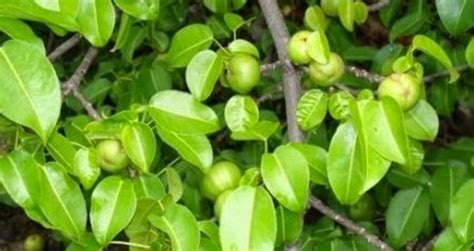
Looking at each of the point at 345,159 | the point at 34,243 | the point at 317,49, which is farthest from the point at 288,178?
the point at 34,243

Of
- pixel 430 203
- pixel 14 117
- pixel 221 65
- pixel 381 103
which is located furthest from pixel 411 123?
pixel 14 117

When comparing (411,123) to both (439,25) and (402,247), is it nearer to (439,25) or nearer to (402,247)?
(402,247)

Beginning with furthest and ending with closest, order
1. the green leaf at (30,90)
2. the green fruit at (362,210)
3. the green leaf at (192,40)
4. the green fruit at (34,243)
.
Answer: the green fruit at (34,243) → the green fruit at (362,210) → the green leaf at (192,40) → the green leaf at (30,90)

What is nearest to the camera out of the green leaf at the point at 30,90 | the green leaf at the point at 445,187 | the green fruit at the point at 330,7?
the green leaf at the point at 30,90

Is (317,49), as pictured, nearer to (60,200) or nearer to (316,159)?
(316,159)

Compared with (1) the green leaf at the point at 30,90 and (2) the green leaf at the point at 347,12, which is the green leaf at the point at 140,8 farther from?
(2) the green leaf at the point at 347,12

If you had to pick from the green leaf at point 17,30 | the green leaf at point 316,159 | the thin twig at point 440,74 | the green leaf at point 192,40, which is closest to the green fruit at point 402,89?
the green leaf at point 316,159
